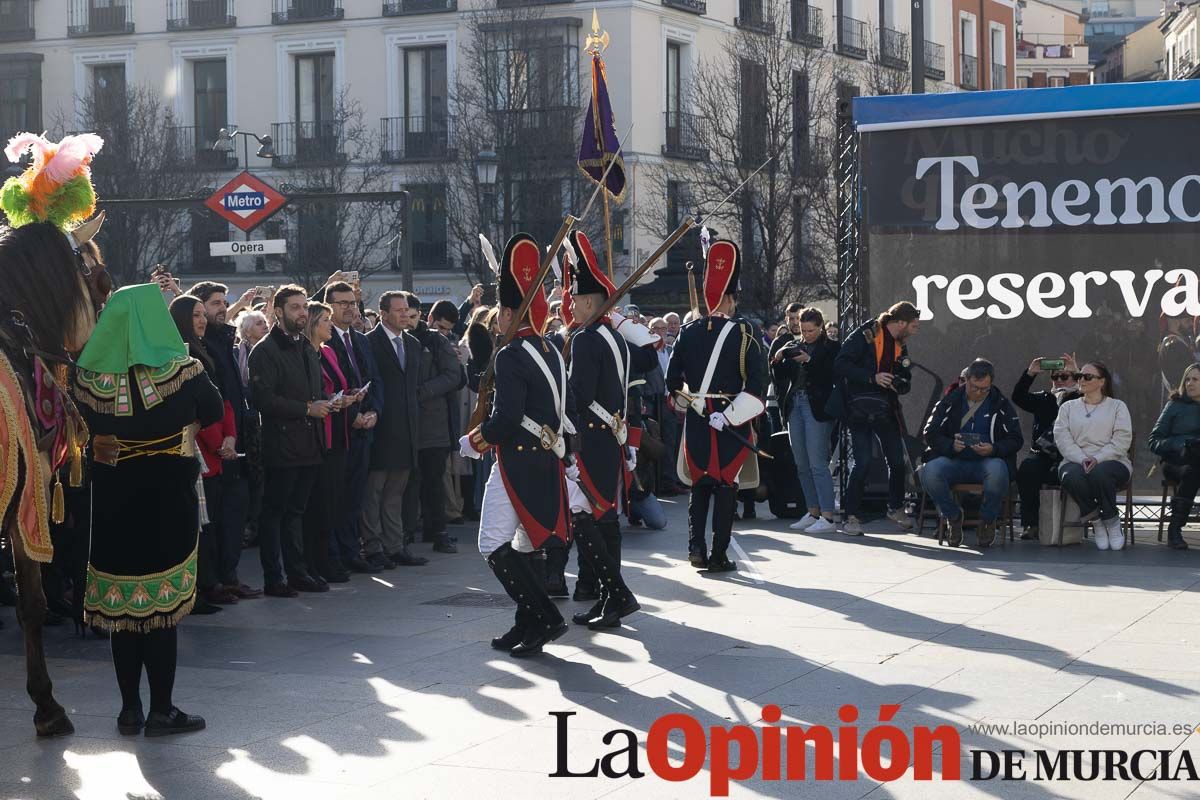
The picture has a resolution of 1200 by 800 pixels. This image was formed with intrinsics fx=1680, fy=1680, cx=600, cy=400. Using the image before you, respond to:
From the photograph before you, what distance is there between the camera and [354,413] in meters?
11.9

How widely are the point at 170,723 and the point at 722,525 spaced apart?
544cm

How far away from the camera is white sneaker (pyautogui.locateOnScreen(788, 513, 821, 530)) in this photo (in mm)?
14961

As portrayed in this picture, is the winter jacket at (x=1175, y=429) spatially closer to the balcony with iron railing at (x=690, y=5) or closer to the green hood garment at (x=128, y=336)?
the green hood garment at (x=128, y=336)

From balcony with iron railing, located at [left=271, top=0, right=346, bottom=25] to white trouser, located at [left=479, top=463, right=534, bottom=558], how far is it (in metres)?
39.9

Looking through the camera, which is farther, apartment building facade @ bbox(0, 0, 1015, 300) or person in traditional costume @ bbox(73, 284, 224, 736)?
apartment building facade @ bbox(0, 0, 1015, 300)

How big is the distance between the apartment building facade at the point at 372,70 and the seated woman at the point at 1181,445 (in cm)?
2649

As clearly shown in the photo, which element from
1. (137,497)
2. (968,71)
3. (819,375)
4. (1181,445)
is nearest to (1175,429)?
(1181,445)

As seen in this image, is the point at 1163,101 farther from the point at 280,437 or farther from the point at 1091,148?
the point at 280,437

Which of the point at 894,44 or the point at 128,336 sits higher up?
the point at 894,44

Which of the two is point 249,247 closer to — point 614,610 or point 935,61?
point 614,610

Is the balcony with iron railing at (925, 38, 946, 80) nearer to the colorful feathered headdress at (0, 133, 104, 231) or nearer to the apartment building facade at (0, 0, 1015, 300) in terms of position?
the apartment building facade at (0, 0, 1015, 300)

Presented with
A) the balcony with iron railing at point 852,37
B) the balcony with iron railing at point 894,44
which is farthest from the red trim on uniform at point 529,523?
the balcony with iron railing at point 894,44

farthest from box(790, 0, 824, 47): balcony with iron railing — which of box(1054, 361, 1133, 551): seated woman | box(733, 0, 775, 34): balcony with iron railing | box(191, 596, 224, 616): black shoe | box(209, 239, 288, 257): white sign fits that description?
box(191, 596, 224, 616): black shoe

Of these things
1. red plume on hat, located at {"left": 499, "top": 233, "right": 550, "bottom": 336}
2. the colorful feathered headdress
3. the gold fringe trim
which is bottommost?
the gold fringe trim
